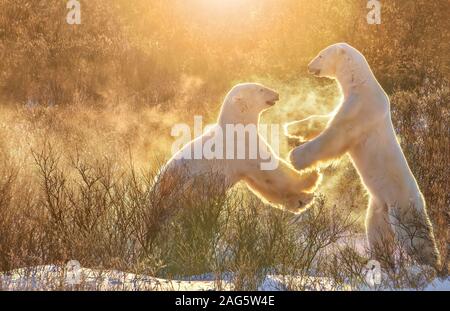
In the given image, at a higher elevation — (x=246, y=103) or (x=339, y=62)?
(x=339, y=62)

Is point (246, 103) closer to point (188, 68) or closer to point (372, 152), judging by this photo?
point (372, 152)

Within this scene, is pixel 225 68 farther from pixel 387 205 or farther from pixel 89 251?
pixel 89 251

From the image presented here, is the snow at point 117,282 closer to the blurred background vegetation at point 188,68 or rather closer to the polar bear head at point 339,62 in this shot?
the polar bear head at point 339,62

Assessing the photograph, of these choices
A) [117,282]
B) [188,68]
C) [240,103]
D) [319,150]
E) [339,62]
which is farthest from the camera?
[188,68]

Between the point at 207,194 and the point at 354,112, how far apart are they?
4.16 feet

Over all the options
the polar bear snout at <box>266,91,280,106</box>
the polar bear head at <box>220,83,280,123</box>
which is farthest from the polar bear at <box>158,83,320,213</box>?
the polar bear snout at <box>266,91,280,106</box>

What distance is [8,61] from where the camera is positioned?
1265 cm

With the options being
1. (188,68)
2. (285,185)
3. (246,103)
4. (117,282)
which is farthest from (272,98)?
(188,68)

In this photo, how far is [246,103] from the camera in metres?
5.79

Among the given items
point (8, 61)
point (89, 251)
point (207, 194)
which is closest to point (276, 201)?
point (207, 194)

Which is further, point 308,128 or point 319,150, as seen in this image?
point 308,128

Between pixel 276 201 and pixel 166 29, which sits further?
pixel 166 29

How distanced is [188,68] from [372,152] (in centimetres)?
744
